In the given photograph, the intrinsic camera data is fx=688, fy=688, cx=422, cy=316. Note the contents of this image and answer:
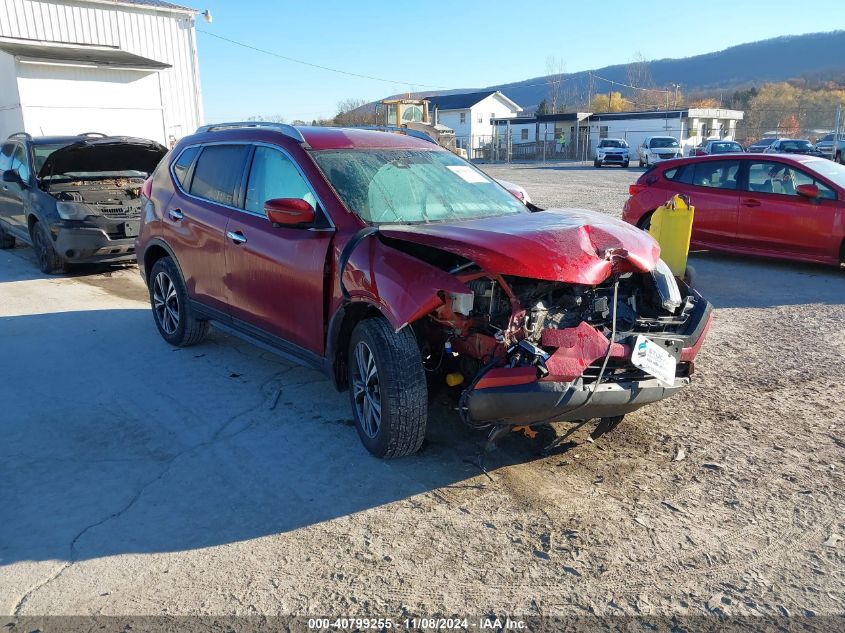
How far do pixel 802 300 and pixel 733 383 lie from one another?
3126 millimetres

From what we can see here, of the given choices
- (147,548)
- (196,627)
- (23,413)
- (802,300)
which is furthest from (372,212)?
(802,300)

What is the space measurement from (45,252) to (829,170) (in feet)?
35.2

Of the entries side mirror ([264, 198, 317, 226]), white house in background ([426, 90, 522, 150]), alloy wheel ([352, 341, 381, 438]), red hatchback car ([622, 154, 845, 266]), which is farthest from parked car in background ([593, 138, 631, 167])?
alloy wheel ([352, 341, 381, 438])

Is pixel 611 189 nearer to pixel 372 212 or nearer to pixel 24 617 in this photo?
pixel 372 212

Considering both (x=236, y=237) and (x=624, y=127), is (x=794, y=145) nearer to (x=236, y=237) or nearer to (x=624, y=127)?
(x=624, y=127)

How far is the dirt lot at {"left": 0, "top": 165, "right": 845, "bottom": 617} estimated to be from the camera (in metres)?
2.93

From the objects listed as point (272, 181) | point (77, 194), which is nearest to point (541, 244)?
point (272, 181)

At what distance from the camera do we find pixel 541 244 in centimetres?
364

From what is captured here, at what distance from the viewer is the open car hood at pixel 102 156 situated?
974cm

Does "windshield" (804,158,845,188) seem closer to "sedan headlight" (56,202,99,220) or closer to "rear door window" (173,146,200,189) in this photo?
"rear door window" (173,146,200,189)

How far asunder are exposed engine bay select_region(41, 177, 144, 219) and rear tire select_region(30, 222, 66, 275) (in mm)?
503

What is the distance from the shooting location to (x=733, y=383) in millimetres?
5262

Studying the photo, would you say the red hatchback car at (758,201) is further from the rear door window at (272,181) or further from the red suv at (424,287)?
the rear door window at (272,181)

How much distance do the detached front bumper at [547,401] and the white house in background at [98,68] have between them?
2034 centimetres
